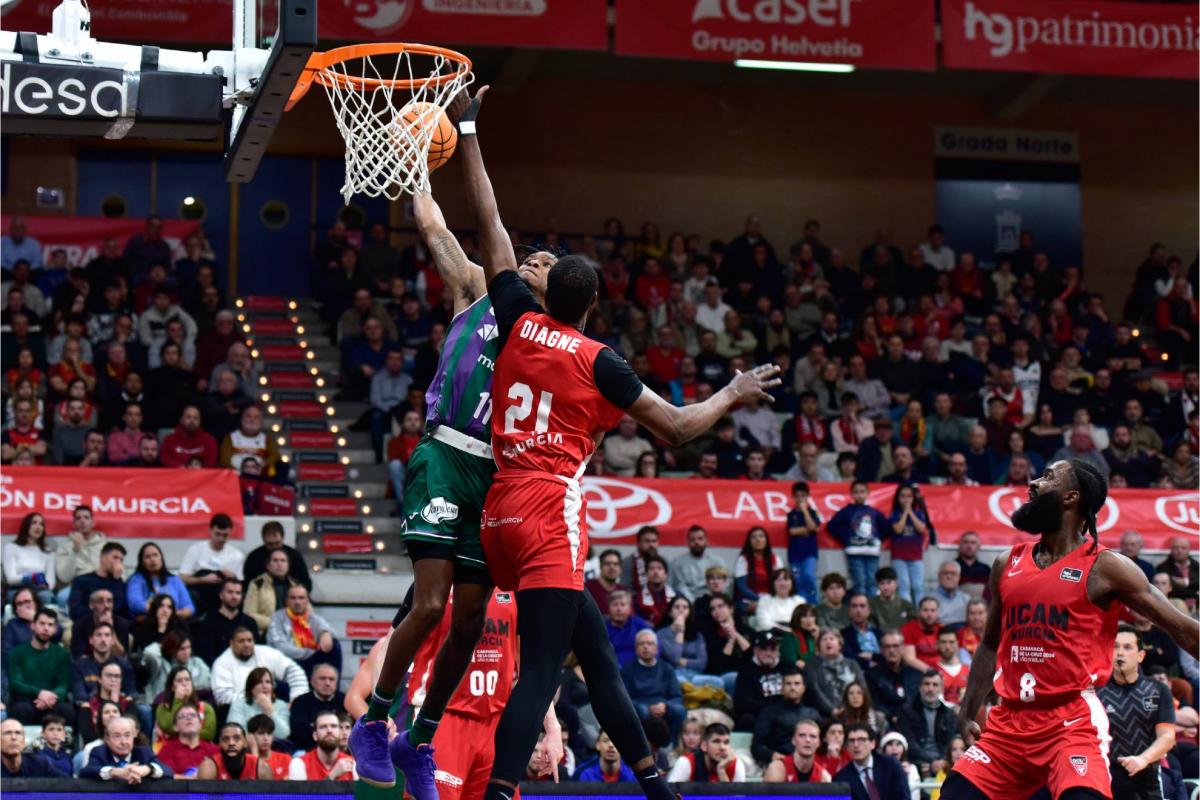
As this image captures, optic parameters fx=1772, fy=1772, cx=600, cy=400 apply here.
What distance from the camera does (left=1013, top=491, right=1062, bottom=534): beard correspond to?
26.7 ft

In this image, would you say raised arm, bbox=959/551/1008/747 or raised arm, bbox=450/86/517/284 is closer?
raised arm, bbox=450/86/517/284

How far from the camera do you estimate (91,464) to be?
1767 centimetres

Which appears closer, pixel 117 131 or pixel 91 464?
pixel 117 131

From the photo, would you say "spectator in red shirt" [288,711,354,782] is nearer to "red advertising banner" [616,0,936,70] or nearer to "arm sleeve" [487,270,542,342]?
"arm sleeve" [487,270,542,342]

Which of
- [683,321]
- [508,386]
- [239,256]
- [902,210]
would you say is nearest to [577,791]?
[508,386]

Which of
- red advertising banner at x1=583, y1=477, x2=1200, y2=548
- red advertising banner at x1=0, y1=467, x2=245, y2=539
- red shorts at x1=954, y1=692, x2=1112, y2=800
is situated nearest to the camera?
red shorts at x1=954, y1=692, x2=1112, y2=800

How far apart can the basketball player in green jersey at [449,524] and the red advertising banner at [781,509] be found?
392 inches

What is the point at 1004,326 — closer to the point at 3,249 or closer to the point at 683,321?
the point at 683,321

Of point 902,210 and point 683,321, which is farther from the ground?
point 902,210

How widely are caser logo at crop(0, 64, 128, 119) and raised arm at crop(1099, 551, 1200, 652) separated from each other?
480 cm

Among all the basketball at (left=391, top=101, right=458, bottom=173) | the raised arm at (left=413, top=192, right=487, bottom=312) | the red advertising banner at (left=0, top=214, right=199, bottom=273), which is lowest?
the raised arm at (left=413, top=192, right=487, bottom=312)

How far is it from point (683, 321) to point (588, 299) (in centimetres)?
1464

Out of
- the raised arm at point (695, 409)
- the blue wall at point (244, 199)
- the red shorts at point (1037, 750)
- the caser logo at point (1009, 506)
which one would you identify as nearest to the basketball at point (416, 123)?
the raised arm at point (695, 409)

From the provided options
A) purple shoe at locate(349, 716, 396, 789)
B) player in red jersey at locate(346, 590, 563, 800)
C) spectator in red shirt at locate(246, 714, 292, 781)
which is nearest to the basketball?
player in red jersey at locate(346, 590, 563, 800)
